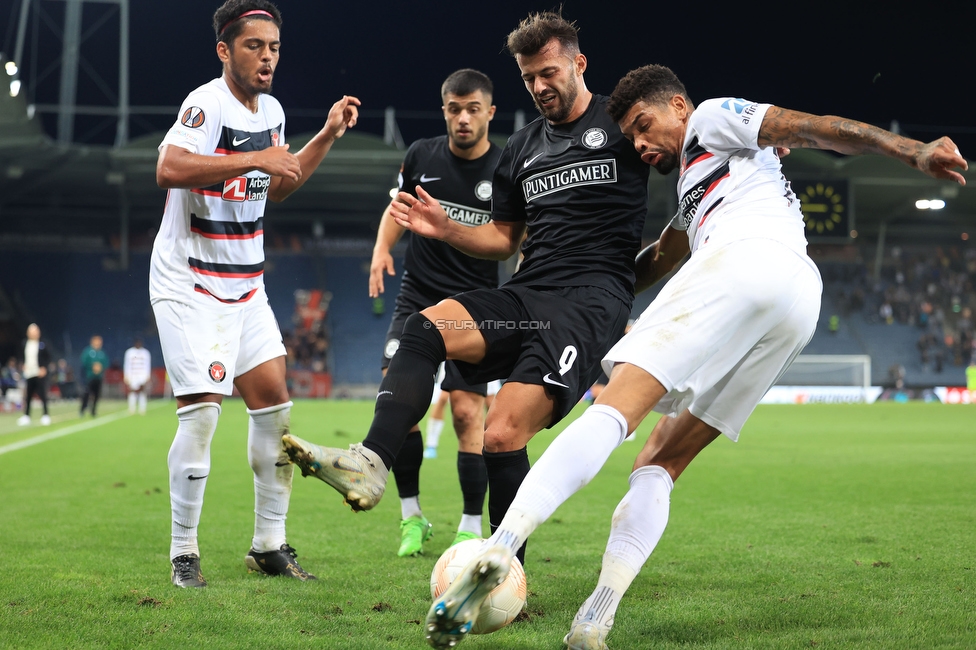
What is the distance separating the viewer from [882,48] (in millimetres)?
23672

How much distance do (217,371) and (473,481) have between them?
1667 mm

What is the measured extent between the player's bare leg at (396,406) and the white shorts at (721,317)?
661mm

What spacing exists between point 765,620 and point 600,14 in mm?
5940

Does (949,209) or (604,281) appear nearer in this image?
(604,281)

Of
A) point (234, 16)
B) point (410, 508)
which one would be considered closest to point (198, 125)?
point (234, 16)

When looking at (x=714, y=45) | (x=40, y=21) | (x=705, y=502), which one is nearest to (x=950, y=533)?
(x=705, y=502)

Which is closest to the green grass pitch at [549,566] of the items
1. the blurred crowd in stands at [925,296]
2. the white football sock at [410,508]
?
the white football sock at [410,508]

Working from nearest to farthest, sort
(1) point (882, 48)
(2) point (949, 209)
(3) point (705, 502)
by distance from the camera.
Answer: (3) point (705, 502), (1) point (882, 48), (2) point (949, 209)

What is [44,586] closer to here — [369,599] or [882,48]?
[369,599]

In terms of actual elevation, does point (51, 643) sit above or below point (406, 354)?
below

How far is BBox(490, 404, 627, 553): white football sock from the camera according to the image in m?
2.51

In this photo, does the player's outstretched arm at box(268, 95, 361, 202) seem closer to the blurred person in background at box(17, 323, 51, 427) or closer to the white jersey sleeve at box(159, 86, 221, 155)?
the white jersey sleeve at box(159, 86, 221, 155)

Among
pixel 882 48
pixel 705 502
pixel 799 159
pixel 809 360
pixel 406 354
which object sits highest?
pixel 882 48

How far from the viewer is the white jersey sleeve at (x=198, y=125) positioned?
3.80 metres
